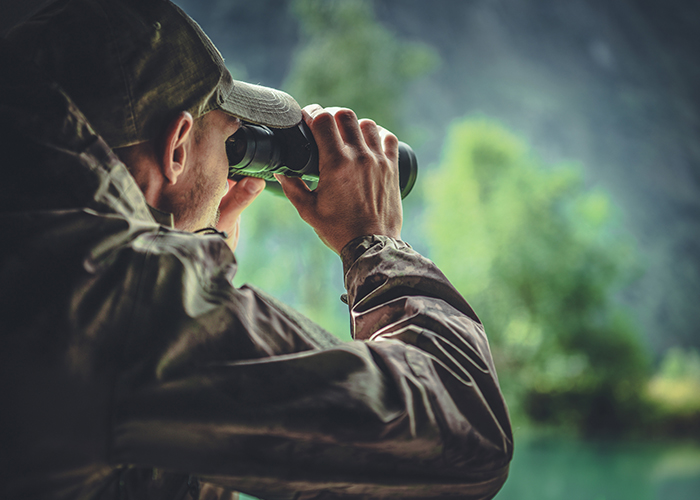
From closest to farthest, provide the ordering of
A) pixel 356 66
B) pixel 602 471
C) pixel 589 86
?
pixel 602 471, pixel 356 66, pixel 589 86

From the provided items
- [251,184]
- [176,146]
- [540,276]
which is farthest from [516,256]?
[176,146]

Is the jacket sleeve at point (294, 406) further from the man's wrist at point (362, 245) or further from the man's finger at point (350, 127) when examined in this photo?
the man's finger at point (350, 127)

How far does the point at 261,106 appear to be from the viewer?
581mm

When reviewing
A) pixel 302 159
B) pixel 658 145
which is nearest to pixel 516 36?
pixel 658 145

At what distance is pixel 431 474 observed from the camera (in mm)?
365

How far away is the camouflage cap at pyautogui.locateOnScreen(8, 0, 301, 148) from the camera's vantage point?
1.37 ft

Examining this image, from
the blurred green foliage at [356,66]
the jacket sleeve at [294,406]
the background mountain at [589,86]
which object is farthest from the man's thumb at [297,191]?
the background mountain at [589,86]

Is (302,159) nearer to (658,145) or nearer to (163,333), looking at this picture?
(163,333)

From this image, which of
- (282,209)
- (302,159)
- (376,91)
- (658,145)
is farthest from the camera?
(658,145)

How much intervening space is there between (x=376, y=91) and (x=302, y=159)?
822 cm

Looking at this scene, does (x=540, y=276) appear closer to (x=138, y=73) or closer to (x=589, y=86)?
(x=138, y=73)

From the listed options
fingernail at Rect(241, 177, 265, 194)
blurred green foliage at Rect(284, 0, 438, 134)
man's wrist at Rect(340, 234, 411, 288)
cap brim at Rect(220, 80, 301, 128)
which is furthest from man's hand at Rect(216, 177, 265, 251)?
blurred green foliage at Rect(284, 0, 438, 134)

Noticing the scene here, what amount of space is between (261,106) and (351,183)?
0.14m

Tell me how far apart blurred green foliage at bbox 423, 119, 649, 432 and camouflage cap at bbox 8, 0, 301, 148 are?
7.64 m
